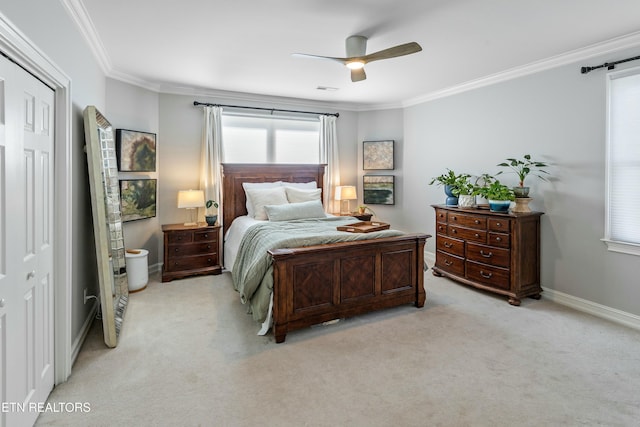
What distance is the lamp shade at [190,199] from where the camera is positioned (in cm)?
479

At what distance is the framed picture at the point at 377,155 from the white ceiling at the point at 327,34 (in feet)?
5.16

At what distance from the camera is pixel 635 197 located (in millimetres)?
3262

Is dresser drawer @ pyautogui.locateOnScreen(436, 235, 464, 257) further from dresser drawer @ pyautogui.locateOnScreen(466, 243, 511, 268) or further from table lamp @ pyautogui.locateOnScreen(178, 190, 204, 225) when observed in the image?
table lamp @ pyautogui.locateOnScreen(178, 190, 204, 225)

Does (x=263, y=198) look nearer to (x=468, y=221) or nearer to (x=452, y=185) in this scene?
(x=452, y=185)

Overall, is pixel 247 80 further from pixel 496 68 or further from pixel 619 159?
pixel 619 159

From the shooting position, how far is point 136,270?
4.21 metres

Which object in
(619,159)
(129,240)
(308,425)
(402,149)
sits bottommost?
(308,425)

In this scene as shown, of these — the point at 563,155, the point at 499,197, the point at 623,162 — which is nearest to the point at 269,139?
the point at 499,197

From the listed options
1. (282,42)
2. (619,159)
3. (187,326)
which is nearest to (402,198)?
(619,159)

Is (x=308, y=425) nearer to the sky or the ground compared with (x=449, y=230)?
nearer to the ground

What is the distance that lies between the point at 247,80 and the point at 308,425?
416cm

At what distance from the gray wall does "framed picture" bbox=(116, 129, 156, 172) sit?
70cm

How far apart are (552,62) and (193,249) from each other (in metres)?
5.01

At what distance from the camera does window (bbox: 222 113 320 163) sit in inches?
215
